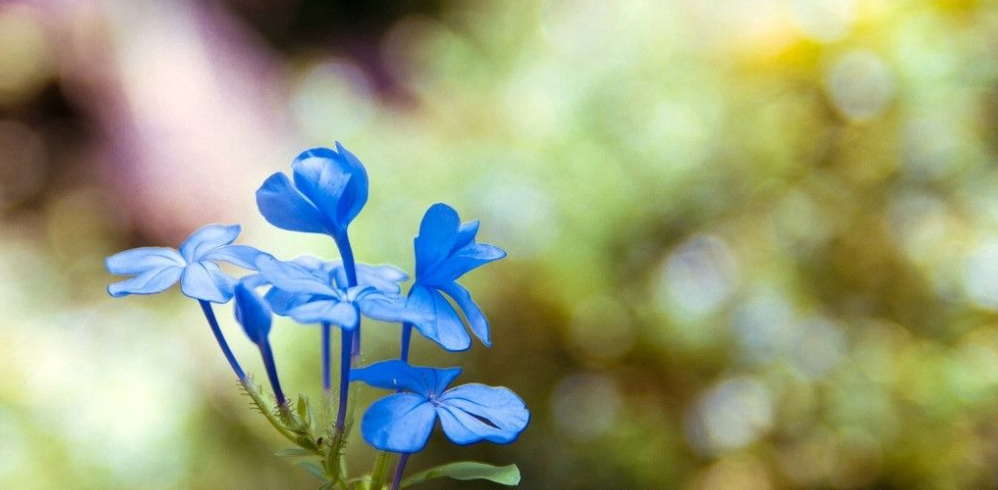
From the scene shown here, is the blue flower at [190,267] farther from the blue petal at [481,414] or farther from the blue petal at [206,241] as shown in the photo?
the blue petal at [481,414]

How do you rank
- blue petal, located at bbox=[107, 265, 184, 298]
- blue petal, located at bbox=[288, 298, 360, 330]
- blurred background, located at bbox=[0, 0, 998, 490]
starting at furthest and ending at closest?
blurred background, located at bbox=[0, 0, 998, 490], blue petal, located at bbox=[107, 265, 184, 298], blue petal, located at bbox=[288, 298, 360, 330]

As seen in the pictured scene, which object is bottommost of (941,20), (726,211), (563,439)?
(563,439)

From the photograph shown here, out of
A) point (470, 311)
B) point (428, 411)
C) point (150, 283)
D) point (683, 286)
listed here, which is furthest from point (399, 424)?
point (683, 286)

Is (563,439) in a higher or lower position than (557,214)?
lower

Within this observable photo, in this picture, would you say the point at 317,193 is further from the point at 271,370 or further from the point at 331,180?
the point at 271,370

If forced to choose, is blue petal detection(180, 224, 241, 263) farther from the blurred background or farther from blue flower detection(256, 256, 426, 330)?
the blurred background

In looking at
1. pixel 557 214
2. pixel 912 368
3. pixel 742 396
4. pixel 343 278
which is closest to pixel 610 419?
pixel 742 396

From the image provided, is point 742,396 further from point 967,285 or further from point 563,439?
point 967,285

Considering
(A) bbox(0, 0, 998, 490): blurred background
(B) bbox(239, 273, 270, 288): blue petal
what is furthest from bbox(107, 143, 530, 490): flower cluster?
(A) bbox(0, 0, 998, 490): blurred background

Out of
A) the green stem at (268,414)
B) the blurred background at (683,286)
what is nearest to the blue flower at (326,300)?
the green stem at (268,414)
